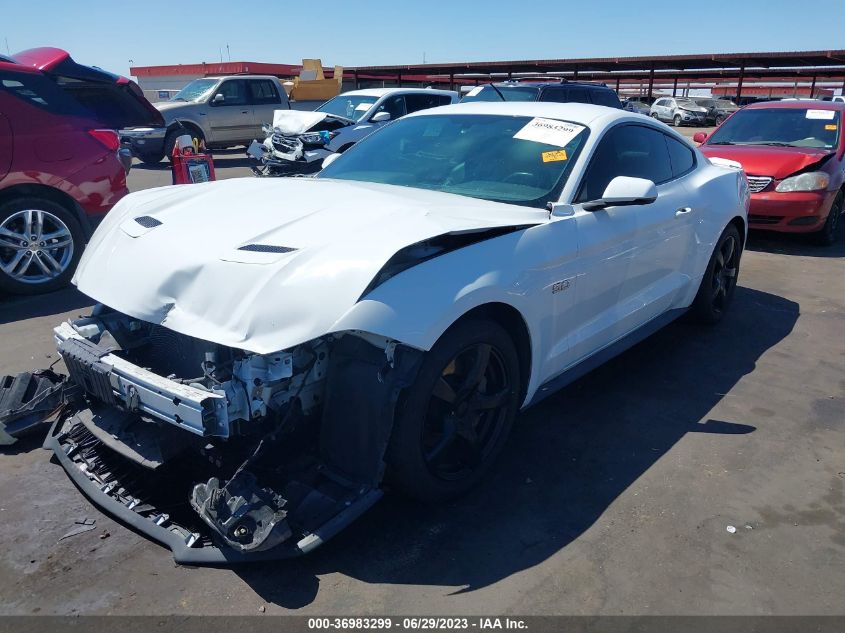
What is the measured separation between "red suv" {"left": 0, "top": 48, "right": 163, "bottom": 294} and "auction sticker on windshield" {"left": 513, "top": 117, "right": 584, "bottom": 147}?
4186 millimetres

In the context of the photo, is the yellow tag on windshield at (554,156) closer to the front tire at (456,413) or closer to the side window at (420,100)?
the front tire at (456,413)

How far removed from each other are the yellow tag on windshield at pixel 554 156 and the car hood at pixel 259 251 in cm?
44

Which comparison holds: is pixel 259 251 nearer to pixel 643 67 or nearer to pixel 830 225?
pixel 830 225

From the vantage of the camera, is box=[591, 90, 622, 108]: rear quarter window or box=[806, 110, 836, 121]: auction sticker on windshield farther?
box=[591, 90, 622, 108]: rear quarter window

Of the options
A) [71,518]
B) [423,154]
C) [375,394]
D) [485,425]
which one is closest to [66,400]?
[71,518]

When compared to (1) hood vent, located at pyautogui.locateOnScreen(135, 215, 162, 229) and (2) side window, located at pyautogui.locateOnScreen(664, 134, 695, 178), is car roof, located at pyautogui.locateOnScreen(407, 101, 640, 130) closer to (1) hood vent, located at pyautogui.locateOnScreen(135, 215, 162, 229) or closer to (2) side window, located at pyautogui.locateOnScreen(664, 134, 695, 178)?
(2) side window, located at pyautogui.locateOnScreen(664, 134, 695, 178)

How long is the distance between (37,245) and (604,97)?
38.6 feet

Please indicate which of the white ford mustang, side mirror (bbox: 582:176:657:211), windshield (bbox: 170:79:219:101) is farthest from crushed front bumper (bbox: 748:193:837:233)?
windshield (bbox: 170:79:219:101)

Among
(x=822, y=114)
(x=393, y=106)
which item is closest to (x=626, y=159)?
(x=822, y=114)

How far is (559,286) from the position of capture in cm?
325

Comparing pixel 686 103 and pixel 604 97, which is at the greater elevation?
pixel 604 97

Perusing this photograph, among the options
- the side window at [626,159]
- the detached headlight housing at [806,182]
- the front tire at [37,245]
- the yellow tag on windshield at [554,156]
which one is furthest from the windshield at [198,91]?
the yellow tag on windshield at [554,156]

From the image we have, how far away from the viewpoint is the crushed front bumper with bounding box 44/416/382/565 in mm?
2482

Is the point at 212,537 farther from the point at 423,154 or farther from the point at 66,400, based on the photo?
the point at 423,154
